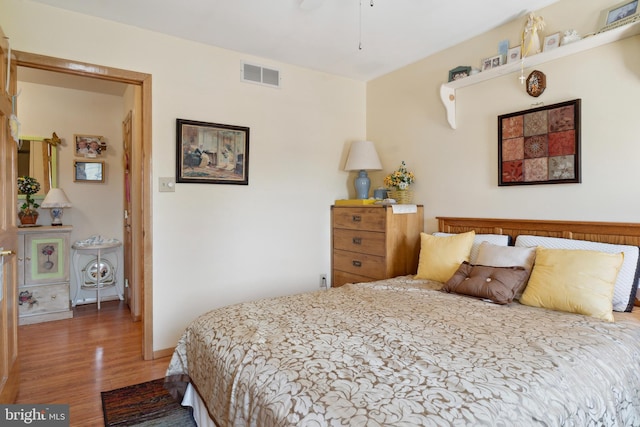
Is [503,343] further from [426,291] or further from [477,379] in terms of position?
[426,291]

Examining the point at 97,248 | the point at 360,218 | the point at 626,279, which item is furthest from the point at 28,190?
the point at 626,279

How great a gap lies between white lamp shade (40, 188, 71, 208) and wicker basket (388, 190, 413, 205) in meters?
3.58

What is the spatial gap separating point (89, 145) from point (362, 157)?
3.33m

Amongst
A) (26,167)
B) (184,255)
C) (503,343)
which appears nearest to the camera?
(503,343)

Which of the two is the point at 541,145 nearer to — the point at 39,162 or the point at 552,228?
the point at 552,228

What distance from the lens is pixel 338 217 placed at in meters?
3.60

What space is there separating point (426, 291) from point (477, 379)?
120 centimetres

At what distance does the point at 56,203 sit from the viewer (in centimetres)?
389

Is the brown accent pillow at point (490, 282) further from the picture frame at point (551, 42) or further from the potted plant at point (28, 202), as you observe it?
the potted plant at point (28, 202)

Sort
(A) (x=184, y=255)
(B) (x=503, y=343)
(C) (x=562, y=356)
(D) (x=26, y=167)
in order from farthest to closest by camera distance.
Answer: (D) (x=26, y=167), (A) (x=184, y=255), (B) (x=503, y=343), (C) (x=562, y=356)

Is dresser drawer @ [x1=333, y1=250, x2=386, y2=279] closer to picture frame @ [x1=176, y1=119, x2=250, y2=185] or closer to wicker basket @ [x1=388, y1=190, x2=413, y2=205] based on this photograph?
wicker basket @ [x1=388, y1=190, x2=413, y2=205]

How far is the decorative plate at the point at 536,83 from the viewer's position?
7.89 feet

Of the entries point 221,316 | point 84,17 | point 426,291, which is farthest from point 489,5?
point 84,17

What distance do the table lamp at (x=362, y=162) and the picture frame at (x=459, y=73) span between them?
956mm
